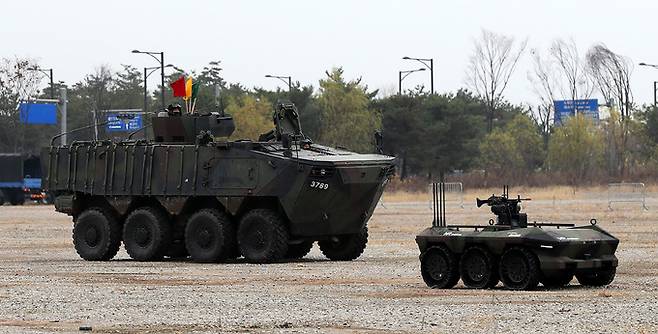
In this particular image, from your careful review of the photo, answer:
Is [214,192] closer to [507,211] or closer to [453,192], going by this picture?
[507,211]

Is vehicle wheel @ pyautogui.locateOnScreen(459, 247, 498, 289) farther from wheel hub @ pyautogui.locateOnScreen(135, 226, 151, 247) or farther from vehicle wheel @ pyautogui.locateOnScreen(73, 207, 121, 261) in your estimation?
vehicle wheel @ pyautogui.locateOnScreen(73, 207, 121, 261)

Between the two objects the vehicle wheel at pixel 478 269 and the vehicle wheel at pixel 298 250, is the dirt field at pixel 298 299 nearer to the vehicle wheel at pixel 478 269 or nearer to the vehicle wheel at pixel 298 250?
the vehicle wheel at pixel 478 269

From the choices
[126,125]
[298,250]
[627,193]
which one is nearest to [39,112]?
[126,125]

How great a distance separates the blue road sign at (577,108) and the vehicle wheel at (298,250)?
87660 millimetres

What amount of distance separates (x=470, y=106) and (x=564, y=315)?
98746mm

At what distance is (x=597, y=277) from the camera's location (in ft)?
73.4

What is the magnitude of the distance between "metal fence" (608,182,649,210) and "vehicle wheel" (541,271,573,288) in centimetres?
4091

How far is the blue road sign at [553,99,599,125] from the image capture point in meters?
120

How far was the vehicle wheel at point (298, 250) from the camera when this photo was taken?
105 feet

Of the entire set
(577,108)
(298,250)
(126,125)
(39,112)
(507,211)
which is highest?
(577,108)

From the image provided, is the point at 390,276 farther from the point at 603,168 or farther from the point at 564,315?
the point at 603,168

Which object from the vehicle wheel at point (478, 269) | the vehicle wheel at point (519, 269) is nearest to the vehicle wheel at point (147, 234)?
the vehicle wheel at point (478, 269)

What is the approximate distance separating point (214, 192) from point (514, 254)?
10.8m

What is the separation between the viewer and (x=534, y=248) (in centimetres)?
2141
